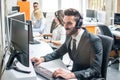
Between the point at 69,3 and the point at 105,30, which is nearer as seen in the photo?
the point at 105,30

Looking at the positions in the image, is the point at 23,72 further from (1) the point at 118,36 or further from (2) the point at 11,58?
(1) the point at 118,36

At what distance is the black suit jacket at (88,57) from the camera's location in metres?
2.01

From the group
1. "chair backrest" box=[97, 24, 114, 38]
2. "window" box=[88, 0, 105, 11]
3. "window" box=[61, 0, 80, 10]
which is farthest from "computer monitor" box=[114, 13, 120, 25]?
"window" box=[61, 0, 80, 10]

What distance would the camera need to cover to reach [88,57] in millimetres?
2121

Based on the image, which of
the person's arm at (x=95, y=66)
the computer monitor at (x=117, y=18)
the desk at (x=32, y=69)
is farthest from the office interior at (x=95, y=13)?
the person's arm at (x=95, y=66)

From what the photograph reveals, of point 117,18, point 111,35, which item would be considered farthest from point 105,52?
point 117,18

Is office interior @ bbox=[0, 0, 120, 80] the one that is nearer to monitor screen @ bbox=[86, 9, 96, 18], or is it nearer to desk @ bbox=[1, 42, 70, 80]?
monitor screen @ bbox=[86, 9, 96, 18]

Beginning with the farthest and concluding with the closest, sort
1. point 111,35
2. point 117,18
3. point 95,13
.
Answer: point 95,13 < point 117,18 < point 111,35

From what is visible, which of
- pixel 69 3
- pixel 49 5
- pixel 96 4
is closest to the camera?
pixel 96 4

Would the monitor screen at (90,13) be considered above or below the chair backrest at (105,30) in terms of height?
above

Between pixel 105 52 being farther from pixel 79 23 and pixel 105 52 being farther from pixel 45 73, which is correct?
pixel 45 73

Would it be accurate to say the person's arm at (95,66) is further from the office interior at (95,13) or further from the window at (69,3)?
the window at (69,3)

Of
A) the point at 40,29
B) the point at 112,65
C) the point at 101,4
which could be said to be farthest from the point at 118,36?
the point at 101,4

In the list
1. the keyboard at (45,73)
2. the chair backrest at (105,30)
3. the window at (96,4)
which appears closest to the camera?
the keyboard at (45,73)
